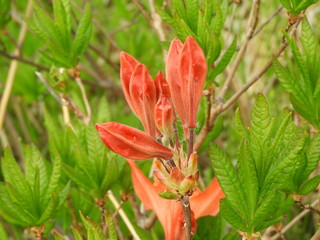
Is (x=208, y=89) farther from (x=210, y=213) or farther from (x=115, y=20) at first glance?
(x=115, y=20)

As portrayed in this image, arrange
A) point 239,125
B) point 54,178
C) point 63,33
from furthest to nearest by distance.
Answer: point 63,33 < point 54,178 < point 239,125

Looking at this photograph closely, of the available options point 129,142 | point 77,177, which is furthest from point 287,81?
point 77,177

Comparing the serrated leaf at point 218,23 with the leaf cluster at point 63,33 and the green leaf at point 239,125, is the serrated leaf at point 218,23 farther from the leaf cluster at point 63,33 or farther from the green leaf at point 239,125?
the leaf cluster at point 63,33

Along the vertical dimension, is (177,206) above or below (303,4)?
below

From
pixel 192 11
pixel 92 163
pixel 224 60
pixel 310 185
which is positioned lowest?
pixel 310 185

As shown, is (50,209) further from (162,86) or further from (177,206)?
(162,86)

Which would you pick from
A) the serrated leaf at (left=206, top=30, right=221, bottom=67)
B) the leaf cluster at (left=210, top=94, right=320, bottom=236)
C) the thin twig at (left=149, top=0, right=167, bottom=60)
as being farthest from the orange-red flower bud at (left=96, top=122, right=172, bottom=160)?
the thin twig at (left=149, top=0, right=167, bottom=60)
